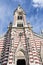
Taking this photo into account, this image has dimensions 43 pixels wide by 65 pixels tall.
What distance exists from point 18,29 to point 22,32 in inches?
43.6

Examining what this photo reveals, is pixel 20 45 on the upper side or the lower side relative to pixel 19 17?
lower

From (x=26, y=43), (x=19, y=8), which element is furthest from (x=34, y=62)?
(x=19, y=8)

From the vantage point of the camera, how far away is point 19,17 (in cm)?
3391

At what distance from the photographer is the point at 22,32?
29.9 metres

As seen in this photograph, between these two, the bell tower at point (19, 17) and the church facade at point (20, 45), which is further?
the bell tower at point (19, 17)

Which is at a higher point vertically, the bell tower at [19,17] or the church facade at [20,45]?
the bell tower at [19,17]

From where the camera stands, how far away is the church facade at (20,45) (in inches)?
987

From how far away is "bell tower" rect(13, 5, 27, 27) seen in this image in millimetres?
32028

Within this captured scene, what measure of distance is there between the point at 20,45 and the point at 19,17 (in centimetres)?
872

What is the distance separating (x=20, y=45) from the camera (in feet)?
87.2

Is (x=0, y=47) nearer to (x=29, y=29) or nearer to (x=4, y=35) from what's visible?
(x=4, y=35)

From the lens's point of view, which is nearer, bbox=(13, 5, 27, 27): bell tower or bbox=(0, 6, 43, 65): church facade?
bbox=(0, 6, 43, 65): church facade

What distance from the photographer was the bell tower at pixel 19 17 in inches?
1261

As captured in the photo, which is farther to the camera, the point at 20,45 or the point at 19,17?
the point at 19,17
